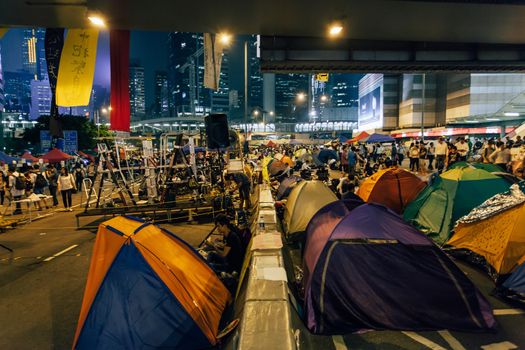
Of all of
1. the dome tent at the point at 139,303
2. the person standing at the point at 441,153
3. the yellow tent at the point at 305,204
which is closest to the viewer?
the dome tent at the point at 139,303

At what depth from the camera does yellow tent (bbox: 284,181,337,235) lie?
26.0 ft

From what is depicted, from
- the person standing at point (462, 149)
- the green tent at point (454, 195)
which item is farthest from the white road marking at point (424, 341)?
the person standing at point (462, 149)

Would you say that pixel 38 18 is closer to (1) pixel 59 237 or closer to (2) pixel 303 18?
(1) pixel 59 237

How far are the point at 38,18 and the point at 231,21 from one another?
16.8 ft

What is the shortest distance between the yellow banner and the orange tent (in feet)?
28.4

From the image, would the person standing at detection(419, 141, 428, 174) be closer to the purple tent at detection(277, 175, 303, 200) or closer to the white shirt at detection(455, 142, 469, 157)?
the white shirt at detection(455, 142, 469, 157)

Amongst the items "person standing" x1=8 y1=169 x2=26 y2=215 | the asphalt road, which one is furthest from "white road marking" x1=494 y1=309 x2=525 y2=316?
"person standing" x1=8 y1=169 x2=26 y2=215

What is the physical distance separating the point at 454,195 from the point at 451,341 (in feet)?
12.6

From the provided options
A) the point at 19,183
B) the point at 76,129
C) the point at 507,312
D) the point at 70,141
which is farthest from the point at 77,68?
the point at 76,129

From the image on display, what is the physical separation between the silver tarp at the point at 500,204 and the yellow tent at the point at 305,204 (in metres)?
3.04

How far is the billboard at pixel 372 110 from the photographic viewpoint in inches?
2790

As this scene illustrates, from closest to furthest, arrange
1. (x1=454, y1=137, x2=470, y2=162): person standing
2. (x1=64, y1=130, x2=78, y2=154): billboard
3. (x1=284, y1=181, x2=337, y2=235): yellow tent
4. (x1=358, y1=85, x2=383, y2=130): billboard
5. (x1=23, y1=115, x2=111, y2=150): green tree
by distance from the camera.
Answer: (x1=284, y1=181, x2=337, y2=235): yellow tent → (x1=454, y1=137, x2=470, y2=162): person standing → (x1=64, y1=130, x2=78, y2=154): billboard → (x1=23, y1=115, x2=111, y2=150): green tree → (x1=358, y1=85, x2=383, y2=130): billboard

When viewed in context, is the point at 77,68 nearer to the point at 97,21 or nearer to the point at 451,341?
the point at 97,21

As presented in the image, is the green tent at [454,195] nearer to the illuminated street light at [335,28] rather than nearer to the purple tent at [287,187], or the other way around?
the purple tent at [287,187]
